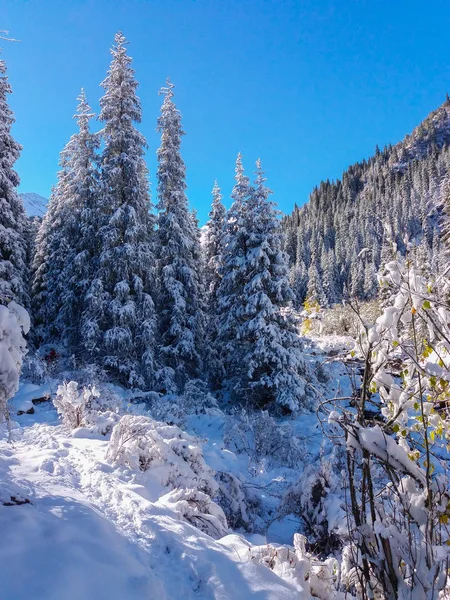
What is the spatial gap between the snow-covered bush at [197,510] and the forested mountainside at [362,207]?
54290 millimetres

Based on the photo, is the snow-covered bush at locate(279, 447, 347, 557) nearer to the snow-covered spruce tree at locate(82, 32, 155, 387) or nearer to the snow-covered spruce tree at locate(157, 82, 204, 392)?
the snow-covered spruce tree at locate(82, 32, 155, 387)

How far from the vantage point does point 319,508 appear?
5.02m

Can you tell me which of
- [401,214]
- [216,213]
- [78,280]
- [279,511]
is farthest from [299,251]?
[279,511]

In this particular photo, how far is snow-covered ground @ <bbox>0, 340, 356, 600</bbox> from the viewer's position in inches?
103

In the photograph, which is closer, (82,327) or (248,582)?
(248,582)

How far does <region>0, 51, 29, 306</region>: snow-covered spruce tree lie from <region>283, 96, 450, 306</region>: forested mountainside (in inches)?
1823

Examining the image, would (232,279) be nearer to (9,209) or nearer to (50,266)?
(9,209)

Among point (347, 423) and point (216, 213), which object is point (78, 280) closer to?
point (216, 213)

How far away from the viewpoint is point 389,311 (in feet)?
7.80

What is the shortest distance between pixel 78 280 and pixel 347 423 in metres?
17.8

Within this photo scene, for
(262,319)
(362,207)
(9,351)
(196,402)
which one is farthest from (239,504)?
(362,207)

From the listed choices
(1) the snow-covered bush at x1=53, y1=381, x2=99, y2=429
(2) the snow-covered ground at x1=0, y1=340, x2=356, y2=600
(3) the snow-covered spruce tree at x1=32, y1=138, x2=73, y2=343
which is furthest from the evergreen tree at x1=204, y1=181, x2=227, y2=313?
(2) the snow-covered ground at x1=0, y1=340, x2=356, y2=600

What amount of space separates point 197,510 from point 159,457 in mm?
1344

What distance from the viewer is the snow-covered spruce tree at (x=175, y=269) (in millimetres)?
16688
